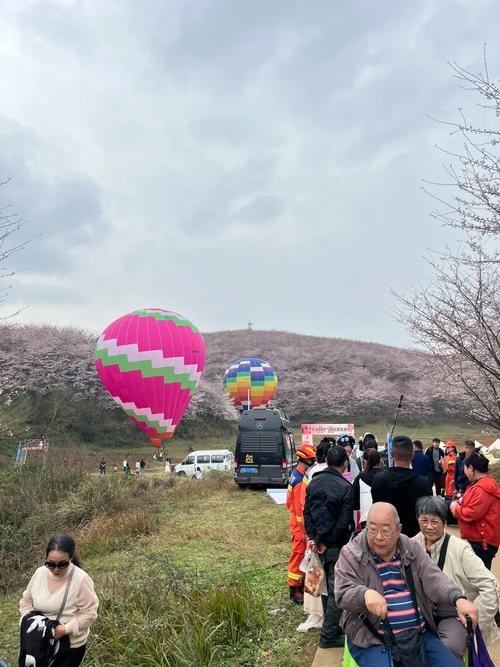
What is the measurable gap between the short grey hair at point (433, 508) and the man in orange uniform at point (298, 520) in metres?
2.21

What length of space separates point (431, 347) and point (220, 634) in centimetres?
524

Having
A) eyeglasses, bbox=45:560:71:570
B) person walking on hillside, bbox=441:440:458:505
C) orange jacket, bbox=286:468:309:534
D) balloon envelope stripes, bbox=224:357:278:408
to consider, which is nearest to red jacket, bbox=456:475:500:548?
orange jacket, bbox=286:468:309:534

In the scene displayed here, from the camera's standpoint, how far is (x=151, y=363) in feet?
66.6

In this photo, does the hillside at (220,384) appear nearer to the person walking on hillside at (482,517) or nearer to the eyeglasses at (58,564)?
the person walking on hillside at (482,517)

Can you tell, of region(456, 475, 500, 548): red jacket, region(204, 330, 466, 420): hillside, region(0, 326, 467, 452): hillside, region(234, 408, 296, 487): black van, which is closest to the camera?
region(456, 475, 500, 548): red jacket

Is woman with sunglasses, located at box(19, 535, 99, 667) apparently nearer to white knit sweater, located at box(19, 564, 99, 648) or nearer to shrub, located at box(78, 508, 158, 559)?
white knit sweater, located at box(19, 564, 99, 648)

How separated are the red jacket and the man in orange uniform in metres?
1.60

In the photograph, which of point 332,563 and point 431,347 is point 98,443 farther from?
point 332,563

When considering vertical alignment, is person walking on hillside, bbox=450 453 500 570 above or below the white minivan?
above

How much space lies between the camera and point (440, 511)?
3631 mm

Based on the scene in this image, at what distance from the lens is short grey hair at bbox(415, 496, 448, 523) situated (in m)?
3.62

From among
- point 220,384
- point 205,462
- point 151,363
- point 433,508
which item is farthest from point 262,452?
point 220,384

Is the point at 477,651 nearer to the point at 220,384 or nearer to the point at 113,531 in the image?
the point at 113,531

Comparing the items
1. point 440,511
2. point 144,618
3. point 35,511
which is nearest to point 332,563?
point 440,511
